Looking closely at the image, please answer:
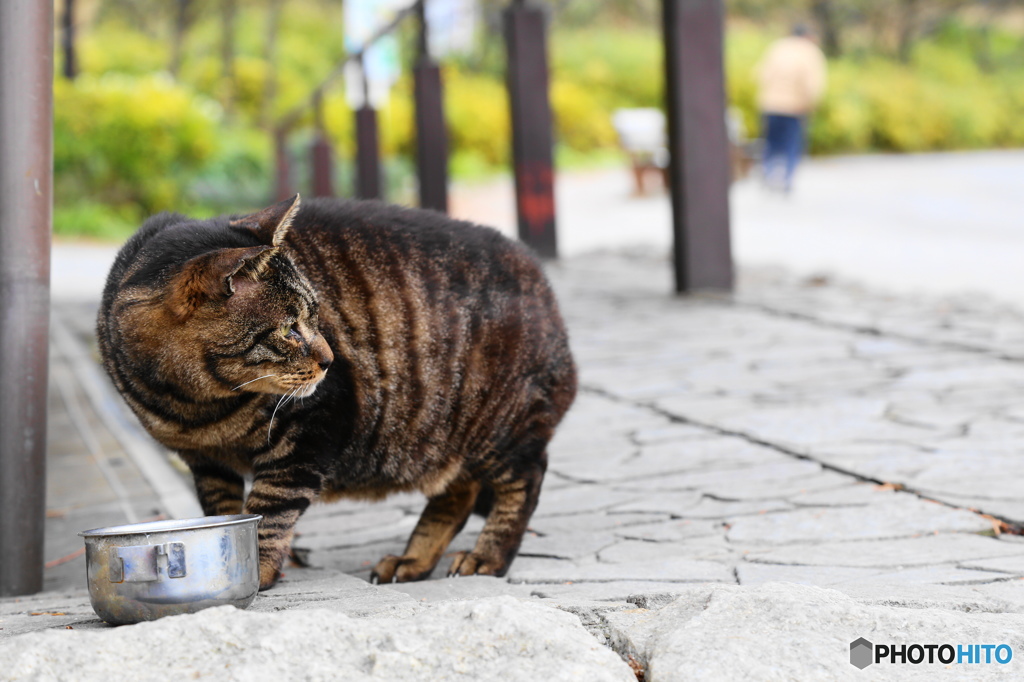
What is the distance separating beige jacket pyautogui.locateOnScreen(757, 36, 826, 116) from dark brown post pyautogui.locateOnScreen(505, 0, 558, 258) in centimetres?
547

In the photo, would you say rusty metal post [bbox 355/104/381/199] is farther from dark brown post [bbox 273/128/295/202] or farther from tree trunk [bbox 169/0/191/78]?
tree trunk [bbox 169/0/191/78]

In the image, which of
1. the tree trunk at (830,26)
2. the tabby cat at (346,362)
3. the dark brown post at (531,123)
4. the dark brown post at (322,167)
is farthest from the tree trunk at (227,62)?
the tabby cat at (346,362)

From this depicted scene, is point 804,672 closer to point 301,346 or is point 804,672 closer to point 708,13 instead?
point 301,346

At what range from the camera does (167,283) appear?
262 cm

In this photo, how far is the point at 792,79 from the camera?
1426 centimetres

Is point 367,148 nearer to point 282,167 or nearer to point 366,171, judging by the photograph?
point 366,171

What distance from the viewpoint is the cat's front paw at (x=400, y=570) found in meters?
2.92

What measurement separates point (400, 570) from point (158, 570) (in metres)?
0.97

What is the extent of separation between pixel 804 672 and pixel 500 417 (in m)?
1.36

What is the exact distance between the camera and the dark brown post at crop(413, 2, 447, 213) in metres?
11.0

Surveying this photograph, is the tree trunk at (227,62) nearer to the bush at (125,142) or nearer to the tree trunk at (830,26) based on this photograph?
the bush at (125,142)

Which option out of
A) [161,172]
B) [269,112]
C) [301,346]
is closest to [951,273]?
[301,346]

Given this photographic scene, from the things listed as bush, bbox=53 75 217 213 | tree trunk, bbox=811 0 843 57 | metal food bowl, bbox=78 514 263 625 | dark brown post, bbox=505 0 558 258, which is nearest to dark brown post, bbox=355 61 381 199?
dark brown post, bbox=505 0 558 258

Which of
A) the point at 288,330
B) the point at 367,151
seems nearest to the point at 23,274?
the point at 288,330
